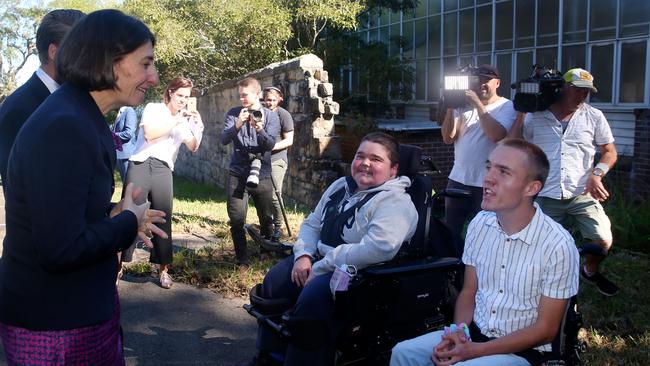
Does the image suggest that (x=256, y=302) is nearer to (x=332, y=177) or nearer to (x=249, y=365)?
(x=249, y=365)

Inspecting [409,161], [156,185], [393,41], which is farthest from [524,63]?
[409,161]

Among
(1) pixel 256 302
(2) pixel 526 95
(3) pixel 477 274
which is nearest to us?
(3) pixel 477 274

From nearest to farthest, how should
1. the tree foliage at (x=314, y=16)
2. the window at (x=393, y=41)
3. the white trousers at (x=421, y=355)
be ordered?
the white trousers at (x=421, y=355) → the tree foliage at (x=314, y=16) → the window at (x=393, y=41)

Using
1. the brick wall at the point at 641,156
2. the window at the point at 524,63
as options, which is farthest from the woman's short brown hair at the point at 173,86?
the window at the point at 524,63

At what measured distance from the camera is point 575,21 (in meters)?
12.5

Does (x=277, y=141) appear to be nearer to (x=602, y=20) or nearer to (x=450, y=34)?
(x=602, y=20)

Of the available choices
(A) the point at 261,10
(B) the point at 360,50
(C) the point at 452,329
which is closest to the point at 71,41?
(C) the point at 452,329

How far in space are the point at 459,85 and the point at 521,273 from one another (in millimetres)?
2709

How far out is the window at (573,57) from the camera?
40.4 ft

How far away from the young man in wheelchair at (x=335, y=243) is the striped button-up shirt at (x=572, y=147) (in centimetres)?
151

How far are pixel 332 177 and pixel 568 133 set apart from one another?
4592 millimetres

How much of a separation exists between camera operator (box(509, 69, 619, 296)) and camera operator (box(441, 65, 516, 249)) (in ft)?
1.29

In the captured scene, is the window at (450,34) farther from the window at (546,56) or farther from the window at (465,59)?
the window at (546,56)

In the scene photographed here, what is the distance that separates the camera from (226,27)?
14.0 meters
